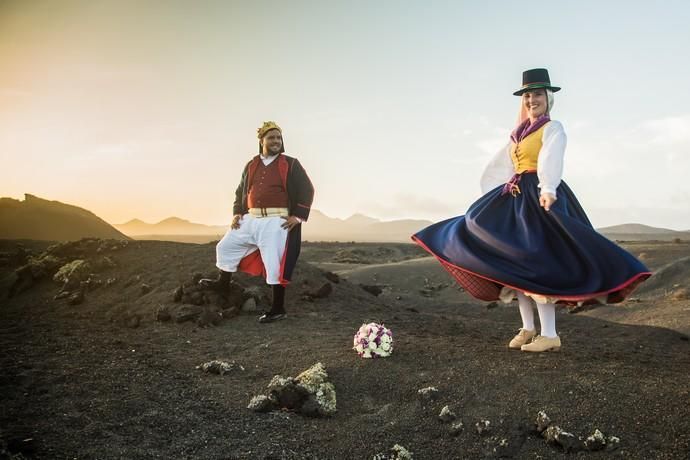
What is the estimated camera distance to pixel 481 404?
3559mm

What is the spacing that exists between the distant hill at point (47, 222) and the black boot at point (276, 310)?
534 inches

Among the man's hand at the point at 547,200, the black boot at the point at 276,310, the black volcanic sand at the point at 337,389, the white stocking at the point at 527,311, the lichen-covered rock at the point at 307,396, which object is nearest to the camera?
the black volcanic sand at the point at 337,389

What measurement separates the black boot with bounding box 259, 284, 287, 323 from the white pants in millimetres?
126

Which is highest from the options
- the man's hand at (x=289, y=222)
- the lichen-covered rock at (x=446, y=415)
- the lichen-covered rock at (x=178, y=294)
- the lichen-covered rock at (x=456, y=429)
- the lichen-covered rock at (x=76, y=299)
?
the man's hand at (x=289, y=222)

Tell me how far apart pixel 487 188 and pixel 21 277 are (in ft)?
30.1

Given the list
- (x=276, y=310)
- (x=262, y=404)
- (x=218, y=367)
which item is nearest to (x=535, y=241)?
(x=262, y=404)

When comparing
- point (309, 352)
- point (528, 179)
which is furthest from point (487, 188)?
point (309, 352)

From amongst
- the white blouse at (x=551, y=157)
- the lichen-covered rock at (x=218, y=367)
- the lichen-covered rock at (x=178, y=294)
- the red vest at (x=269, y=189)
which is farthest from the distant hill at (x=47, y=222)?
the white blouse at (x=551, y=157)

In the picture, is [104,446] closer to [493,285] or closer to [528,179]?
[493,285]

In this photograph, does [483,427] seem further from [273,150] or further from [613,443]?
[273,150]

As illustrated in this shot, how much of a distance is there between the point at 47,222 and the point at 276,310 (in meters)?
17.3

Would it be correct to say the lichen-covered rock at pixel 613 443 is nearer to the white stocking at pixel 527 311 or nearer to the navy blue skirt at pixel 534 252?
the navy blue skirt at pixel 534 252

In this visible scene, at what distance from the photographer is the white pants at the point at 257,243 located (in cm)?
695

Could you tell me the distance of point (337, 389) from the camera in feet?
13.1
